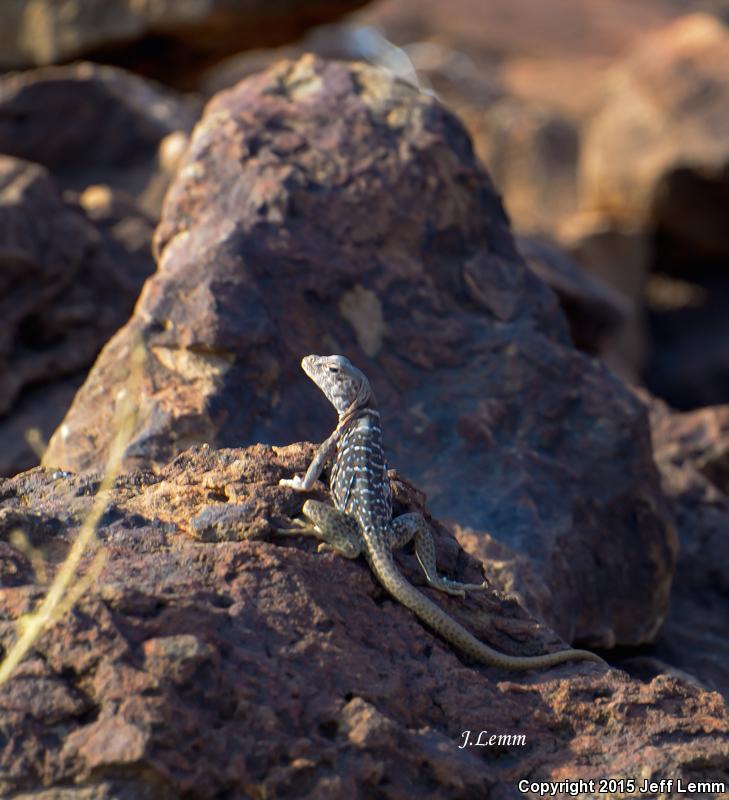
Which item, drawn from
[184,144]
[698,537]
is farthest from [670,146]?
[698,537]

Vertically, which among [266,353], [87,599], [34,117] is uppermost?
[87,599]

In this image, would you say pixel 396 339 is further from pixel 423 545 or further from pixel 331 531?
pixel 331 531

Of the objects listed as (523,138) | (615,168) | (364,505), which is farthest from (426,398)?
(523,138)

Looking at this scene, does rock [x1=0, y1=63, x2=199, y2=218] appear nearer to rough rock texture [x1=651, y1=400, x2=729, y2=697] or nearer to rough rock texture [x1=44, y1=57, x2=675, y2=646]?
rough rock texture [x1=44, y1=57, x2=675, y2=646]

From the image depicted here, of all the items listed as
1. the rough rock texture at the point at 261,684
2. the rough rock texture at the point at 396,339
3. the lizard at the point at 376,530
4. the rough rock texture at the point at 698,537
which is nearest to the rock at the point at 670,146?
the rough rock texture at the point at 698,537

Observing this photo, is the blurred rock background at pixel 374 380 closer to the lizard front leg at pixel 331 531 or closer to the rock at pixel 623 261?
the lizard front leg at pixel 331 531

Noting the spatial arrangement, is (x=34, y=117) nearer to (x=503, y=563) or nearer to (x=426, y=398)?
(x=426, y=398)
